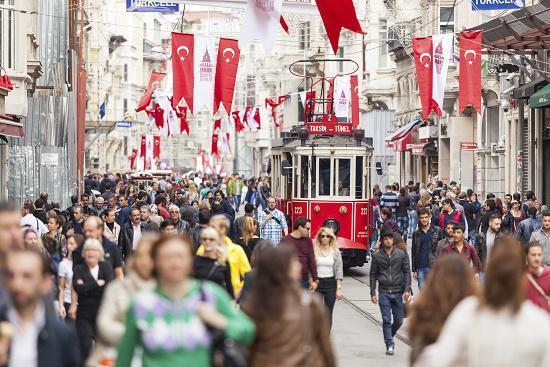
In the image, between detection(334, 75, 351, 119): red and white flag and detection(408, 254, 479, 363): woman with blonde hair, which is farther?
detection(334, 75, 351, 119): red and white flag

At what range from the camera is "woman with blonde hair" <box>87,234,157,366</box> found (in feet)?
27.4

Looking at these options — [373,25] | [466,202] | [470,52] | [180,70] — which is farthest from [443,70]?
[373,25]

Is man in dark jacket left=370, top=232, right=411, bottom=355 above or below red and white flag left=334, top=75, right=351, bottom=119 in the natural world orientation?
below

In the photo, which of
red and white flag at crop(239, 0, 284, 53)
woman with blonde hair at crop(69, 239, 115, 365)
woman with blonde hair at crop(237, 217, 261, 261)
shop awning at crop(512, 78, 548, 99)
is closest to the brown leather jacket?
woman with blonde hair at crop(69, 239, 115, 365)

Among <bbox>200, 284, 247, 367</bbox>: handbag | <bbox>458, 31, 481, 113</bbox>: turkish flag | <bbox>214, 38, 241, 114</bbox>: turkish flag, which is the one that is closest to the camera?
<bbox>200, 284, 247, 367</bbox>: handbag

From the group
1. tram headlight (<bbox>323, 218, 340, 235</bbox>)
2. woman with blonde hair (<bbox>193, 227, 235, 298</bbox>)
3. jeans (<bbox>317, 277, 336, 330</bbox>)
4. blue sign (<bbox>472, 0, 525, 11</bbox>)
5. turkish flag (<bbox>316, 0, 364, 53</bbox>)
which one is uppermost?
blue sign (<bbox>472, 0, 525, 11</bbox>)

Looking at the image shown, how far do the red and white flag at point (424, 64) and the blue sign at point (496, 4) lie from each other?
1.12 metres

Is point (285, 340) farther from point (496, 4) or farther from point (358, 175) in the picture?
point (496, 4)

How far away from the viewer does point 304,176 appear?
2795cm

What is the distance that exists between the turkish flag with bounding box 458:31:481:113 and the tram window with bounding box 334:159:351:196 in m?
2.44

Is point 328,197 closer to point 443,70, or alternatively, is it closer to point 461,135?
point 443,70

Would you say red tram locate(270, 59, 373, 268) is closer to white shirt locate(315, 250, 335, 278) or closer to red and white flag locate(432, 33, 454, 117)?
red and white flag locate(432, 33, 454, 117)

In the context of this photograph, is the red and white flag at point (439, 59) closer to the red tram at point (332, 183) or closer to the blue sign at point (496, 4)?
the blue sign at point (496, 4)

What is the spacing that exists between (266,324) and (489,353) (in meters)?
1.39
